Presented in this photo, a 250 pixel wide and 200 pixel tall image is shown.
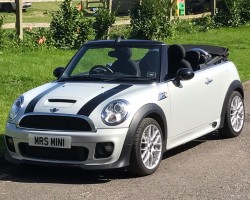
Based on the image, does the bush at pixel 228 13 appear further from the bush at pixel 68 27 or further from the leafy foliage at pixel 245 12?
the bush at pixel 68 27

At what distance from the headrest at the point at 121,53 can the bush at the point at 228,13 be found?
624 inches

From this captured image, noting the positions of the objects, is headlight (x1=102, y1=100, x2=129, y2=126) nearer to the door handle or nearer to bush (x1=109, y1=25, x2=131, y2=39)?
the door handle

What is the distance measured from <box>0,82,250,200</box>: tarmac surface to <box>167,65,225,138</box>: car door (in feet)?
1.34

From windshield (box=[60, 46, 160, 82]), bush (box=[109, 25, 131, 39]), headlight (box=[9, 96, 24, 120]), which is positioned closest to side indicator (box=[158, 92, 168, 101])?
windshield (box=[60, 46, 160, 82])

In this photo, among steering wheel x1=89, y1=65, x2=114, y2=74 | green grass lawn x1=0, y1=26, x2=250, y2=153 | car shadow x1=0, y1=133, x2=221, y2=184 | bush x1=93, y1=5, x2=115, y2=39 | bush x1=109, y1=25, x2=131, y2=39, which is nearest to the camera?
car shadow x1=0, y1=133, x2=221, y2=184

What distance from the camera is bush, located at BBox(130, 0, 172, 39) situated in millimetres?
19688

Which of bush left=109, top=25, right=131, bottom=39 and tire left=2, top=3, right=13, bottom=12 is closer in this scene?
bush left=109, top=25, right=131, bottom=39

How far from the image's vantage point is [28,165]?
806 centimetres

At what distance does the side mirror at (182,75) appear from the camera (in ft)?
26.8

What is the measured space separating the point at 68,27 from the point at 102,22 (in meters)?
1.51

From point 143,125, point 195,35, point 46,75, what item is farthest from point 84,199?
point 195,35

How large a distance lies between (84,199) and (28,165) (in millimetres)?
1583

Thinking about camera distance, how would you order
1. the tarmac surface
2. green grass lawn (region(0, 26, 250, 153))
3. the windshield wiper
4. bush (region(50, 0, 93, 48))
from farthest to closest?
bush (region(50, 0, 93, 48)) → green grass lawn (region(0, 26, 250, 153)) → the windshield wiper → the tarmac surface

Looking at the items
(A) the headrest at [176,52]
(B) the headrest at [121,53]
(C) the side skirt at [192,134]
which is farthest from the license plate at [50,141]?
(A) the headrest at [176,52]
